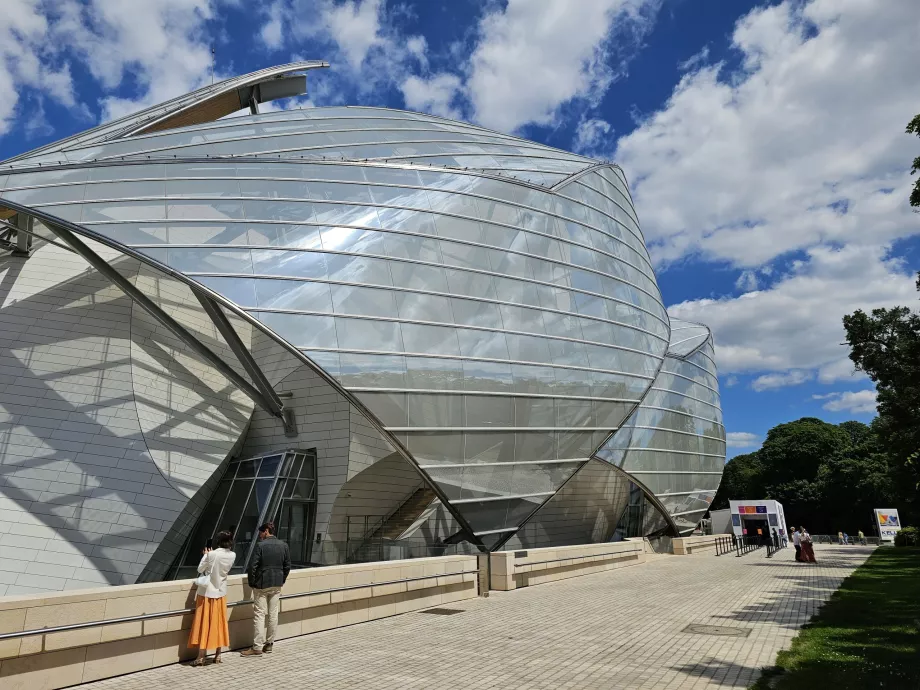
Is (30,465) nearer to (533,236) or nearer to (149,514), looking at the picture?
(149,514)

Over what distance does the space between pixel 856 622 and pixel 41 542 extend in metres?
20.4

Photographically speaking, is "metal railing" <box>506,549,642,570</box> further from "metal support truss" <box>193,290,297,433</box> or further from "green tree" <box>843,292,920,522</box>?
"green tree" <box>843,292,920,522</box>

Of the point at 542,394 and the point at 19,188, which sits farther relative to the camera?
the point at 542,394

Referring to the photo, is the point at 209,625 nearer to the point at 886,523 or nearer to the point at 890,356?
the point at 890,356

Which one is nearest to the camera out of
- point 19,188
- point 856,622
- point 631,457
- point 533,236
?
point 856,622

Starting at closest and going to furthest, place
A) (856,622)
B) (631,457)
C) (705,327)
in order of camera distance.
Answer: (856,622) → (631,457) → (705,327)

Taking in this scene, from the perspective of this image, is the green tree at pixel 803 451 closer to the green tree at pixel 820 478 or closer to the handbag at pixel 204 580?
the green tree at pixel 820 478

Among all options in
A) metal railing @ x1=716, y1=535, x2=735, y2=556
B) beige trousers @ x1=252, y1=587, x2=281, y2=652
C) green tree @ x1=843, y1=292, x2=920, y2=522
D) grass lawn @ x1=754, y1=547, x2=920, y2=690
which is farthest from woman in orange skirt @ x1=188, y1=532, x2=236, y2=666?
metal railing @ x1=716, y1=535, x2=735, y2=556

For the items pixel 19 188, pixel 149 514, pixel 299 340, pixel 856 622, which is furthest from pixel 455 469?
pixel 19 188

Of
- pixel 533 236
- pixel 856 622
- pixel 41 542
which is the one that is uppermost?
pixel 533 236

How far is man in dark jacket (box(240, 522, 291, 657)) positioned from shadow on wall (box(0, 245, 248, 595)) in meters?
10.6

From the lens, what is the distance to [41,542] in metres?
17.5

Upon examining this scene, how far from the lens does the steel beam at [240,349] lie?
1850 centimetres

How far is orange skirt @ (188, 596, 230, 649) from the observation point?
28.9ft
